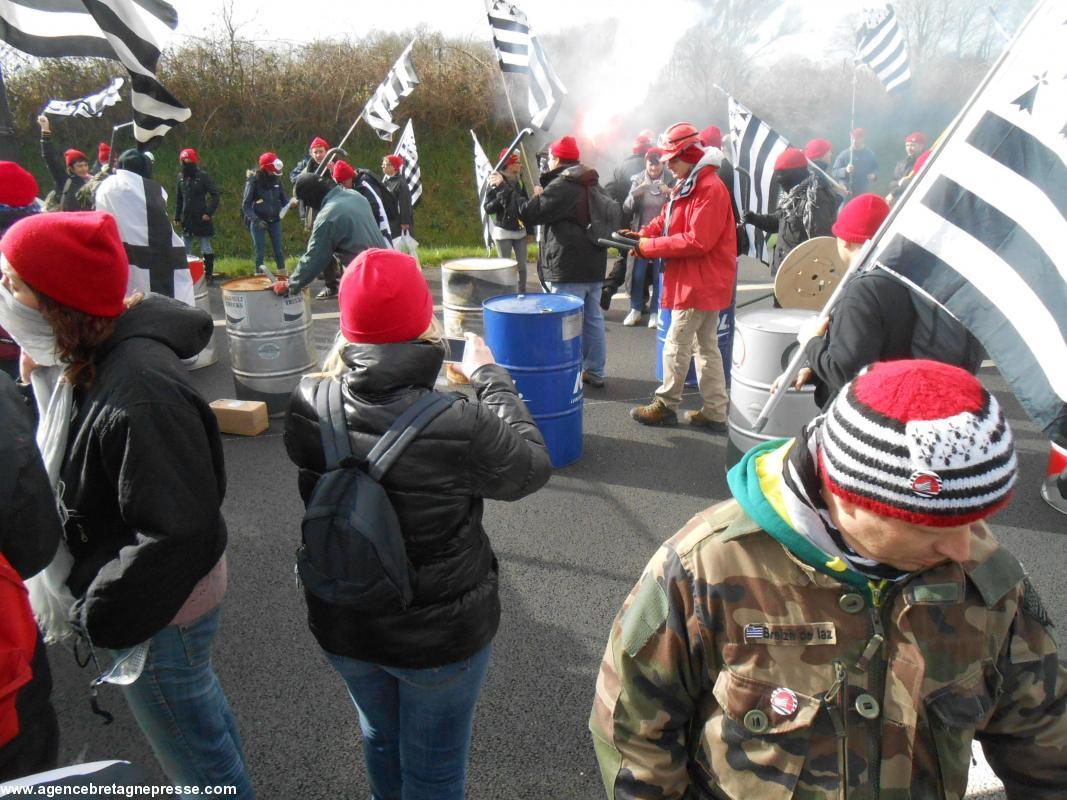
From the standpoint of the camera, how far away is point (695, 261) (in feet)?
18.2

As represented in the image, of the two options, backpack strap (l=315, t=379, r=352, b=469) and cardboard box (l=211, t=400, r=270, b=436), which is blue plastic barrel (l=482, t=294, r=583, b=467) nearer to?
cardboard box (l=211, t=400, r=270, b=436)

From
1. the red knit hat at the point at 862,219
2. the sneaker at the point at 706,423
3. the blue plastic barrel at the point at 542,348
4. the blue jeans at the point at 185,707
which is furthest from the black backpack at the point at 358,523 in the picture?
the sneaker at the point at 706,423

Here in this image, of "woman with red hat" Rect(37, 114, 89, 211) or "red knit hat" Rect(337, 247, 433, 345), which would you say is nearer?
"red knit hat" Rect(337, 247, 433, 345)

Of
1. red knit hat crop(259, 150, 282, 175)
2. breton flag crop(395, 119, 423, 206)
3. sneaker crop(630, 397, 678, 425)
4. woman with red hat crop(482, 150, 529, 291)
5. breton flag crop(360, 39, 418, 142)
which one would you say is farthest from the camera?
red knit hat crop(259, 150, 282, 175)

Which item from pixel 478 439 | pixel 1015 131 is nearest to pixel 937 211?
pixel 1015 131

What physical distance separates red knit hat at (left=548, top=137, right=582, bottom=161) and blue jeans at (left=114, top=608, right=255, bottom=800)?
542 centimetres

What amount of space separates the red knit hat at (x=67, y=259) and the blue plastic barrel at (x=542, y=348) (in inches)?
124

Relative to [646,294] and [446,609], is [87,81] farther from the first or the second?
[446,609]

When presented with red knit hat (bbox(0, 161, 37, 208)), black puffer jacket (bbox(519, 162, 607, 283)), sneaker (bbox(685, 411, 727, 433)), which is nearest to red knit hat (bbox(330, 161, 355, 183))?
black puffer jacket (bbox(519, 162, 607, 283))

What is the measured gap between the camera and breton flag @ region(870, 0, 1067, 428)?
2238mm

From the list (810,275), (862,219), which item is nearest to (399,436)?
(862,219)

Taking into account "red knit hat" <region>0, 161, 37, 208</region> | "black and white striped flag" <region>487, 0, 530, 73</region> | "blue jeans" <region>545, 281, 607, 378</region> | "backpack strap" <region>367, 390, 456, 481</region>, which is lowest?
"blue jeans" <region>545, 281, 607, 378</region>

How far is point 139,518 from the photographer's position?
1.82 m

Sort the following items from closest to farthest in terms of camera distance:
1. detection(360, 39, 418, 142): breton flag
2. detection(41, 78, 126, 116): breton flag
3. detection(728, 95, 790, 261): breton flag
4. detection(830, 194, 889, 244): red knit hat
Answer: detection(830, 194, 889, 244): red knit hat, detection(728, 95, 790, 261): breton flag, detection(360, 39, 418, 142): breton flag, detection(41, 78, 126, 116): breton flag
